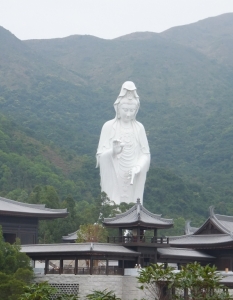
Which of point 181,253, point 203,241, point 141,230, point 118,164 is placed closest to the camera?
point 141,230

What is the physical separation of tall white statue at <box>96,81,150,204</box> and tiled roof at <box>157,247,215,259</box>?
8.42m

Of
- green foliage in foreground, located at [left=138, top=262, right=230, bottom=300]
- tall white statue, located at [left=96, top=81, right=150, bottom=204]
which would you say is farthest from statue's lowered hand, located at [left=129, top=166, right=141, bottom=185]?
green foliage in foreground, located at [left=138, top=262, right=230, bottom=300]

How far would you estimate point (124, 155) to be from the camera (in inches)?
1403

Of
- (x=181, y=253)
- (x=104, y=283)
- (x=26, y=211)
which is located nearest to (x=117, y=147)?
(x=26, y=211)

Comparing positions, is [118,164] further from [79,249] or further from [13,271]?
[13,271]

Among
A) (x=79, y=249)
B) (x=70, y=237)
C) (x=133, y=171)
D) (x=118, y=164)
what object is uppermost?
(x=118, y=164)

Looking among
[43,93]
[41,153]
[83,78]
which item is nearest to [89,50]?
[83,78]

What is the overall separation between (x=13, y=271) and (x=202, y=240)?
721 cm

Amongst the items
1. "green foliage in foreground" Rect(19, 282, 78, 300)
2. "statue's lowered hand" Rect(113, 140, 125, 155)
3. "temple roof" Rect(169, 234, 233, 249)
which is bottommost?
"green foliage in foreground" Rect(19, 282, 78, 300)

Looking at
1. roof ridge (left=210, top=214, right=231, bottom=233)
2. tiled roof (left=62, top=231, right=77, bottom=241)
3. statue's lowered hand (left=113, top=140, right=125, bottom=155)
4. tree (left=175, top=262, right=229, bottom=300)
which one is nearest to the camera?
tree (left=175, top=262, right=229, bottom=300)

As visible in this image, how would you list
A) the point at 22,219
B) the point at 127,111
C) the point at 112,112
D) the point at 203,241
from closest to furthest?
the point at 203,241, the point at 22,219, the point at 127,111, the point at 112,112

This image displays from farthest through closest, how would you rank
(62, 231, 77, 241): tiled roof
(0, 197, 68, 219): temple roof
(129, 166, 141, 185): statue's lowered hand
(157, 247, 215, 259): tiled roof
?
1. (129, 166, 141, 185): statue's lowered hand
2. (62, 231, 77, 241): tiled roof
3. (0, 197, 68, 219): temple roof
4. (157, 247, 215, 259): tiled roof

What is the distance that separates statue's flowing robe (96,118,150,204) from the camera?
34.9 meters

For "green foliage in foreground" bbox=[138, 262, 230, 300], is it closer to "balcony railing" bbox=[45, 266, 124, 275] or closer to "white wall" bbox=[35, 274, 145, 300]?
"white wall" bbox=[35, 274, 145, 300]
